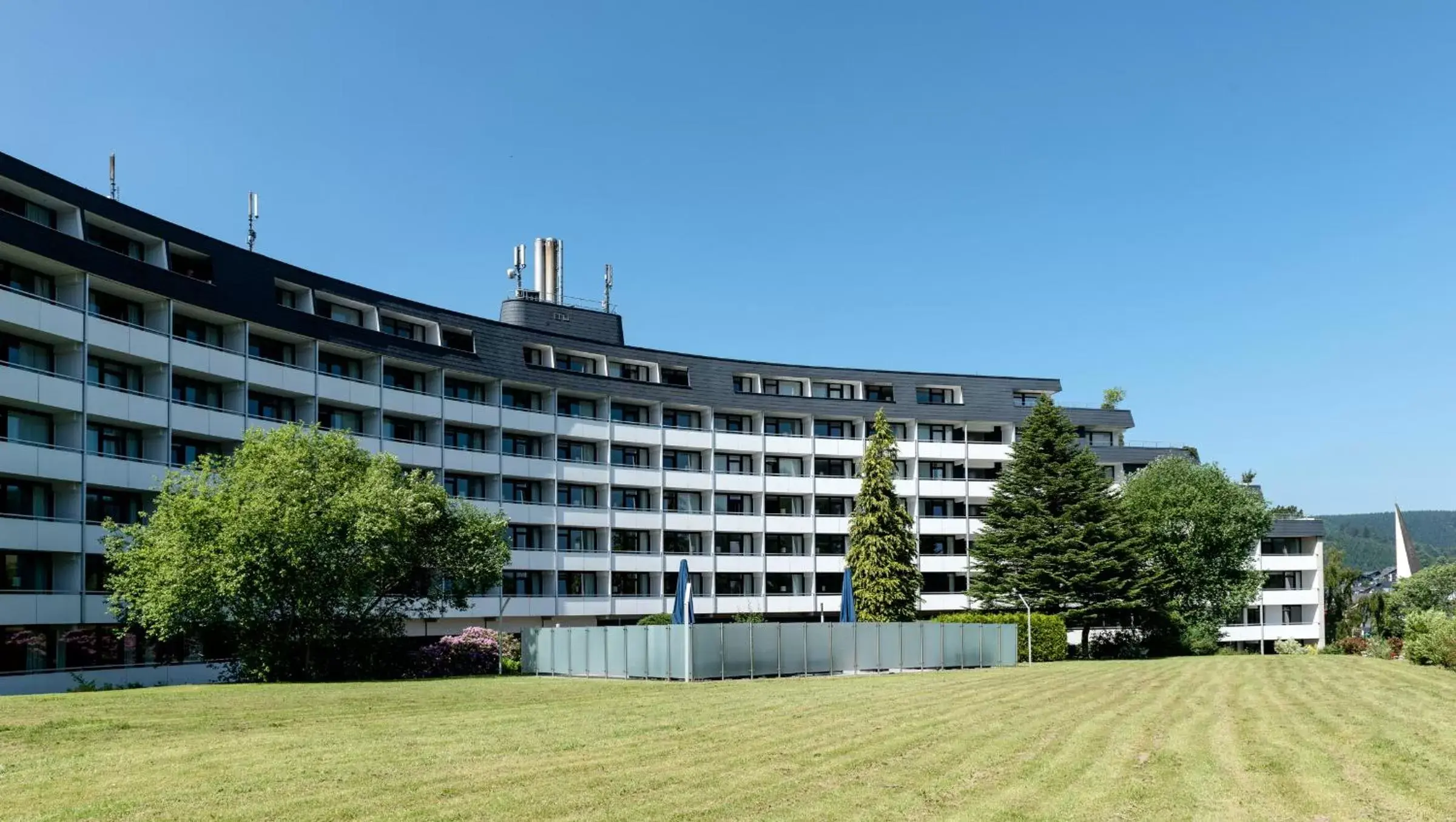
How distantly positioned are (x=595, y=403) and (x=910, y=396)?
2446 centimetres

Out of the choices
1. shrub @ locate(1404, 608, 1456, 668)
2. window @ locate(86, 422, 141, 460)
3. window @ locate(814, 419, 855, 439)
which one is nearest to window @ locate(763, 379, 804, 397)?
window @ locate(814, 419, 855, 439)

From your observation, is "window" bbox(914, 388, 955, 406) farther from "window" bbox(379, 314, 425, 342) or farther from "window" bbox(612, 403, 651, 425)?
"window" bbox(379, 314, 425, 342)

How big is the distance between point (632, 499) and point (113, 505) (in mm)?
35900

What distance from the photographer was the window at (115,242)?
52.9m

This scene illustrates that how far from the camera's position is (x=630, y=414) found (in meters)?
83.6

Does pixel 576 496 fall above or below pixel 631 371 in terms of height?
below

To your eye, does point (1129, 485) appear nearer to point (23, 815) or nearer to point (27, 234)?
point (27, 234)

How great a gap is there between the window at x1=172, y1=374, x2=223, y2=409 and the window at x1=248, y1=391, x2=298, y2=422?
71.7 inches

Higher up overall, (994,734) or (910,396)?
(910,396)

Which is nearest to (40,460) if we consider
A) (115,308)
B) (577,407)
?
(115,308)

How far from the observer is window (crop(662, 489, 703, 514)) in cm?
8494

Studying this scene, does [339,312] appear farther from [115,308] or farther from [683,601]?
[683,601]

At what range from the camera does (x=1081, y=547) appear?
7475cm

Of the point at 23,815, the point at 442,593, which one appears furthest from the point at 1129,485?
the point at 23,815
